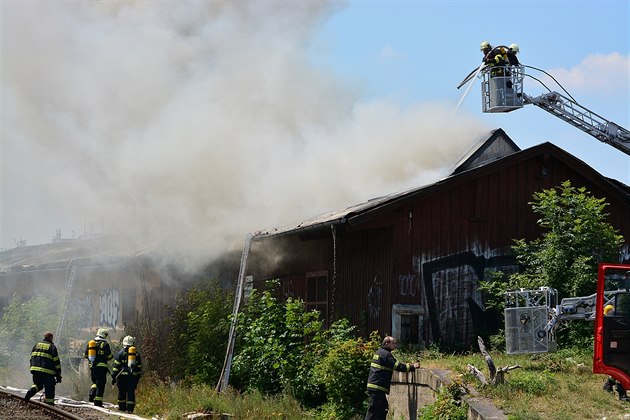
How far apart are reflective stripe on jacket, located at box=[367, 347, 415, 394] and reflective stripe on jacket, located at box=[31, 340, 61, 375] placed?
25.5 ft

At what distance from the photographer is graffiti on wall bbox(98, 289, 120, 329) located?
29797mm

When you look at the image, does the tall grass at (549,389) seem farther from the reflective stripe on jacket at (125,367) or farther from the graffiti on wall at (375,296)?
the reflective stripe on jacket at (125,367)

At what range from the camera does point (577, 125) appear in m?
22.5

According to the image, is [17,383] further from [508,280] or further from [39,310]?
[508,280]

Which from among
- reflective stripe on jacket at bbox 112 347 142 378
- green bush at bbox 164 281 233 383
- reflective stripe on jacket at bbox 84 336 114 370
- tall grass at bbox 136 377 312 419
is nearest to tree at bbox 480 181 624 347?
tall grass at bbox 136 377 312 419

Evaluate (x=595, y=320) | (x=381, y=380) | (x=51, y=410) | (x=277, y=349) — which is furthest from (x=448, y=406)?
(x=51, y=410)

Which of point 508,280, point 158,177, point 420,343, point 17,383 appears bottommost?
point 17,383

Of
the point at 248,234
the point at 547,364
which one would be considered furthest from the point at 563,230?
the point at 248,234

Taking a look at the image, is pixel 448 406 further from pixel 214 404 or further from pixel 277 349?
pixel 277 349

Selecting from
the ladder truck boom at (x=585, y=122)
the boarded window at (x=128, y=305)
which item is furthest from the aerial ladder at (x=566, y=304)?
the boarded window at (x=128, y=305)

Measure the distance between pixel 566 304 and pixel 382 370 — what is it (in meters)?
3.19

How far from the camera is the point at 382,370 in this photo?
13273mm

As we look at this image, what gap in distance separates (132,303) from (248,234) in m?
9.47

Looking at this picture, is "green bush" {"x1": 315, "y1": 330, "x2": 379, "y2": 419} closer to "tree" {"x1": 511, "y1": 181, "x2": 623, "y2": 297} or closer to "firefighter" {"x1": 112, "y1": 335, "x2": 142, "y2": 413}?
"tree" {"x1": 511, "y1": 181, "x2": 623, "y2": 297}
